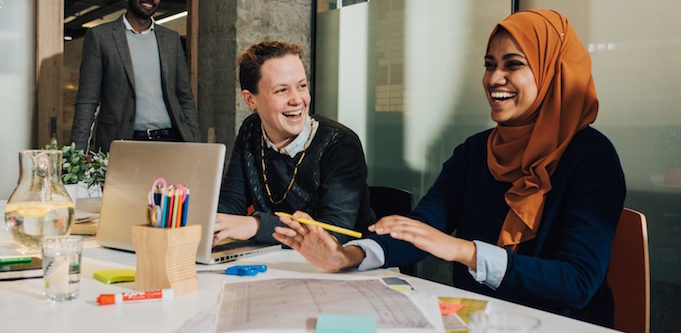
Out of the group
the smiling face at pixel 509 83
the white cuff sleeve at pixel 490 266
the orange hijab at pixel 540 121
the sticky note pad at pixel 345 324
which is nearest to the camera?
the sticky note pad at pixel 345 324

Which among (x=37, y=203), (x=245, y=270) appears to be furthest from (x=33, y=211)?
(x=245, y=270)

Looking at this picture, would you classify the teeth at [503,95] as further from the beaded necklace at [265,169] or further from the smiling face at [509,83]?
the beaded necklace at [265,169]

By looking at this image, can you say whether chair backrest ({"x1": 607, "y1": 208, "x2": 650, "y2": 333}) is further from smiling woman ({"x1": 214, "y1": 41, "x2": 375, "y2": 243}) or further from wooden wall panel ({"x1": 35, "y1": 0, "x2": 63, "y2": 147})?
wooden wall panel ({"x1": 35, "y1": 0, "x2": 63, "y2": 147})

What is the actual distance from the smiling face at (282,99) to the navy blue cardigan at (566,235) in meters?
0.56

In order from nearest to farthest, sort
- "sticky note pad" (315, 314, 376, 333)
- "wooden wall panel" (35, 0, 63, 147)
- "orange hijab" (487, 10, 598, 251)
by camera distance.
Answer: "sticky note pad" (315, 314, 376, 333) < "orange hijab" (487, 10, 598, 251) < "wooden wall panel" (35, 0, 63, 147)

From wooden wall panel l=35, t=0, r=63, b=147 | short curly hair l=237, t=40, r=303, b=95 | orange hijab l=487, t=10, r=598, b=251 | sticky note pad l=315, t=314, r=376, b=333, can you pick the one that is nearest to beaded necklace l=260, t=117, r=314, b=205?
short curly hair l=237, t=40, r=303, b=95

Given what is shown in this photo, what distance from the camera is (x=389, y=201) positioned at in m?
2.34

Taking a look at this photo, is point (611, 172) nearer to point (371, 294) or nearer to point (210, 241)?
point (371, 294)

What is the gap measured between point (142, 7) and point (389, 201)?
2.27m

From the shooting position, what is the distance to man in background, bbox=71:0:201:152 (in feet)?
12.7

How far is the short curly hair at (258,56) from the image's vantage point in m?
2.25

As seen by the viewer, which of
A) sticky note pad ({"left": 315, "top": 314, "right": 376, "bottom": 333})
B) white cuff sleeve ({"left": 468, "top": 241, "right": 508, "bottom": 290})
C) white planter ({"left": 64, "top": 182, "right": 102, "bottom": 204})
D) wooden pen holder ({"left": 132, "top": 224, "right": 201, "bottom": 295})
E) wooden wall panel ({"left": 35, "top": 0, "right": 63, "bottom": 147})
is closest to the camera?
sticky note pad ({"left": 315, "top": 314, "right": 376, "bottom": 333})

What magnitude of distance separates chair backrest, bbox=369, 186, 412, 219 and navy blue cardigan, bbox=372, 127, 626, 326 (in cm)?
44

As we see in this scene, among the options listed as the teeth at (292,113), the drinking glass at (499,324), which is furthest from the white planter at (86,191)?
the drinking glass at (499,324)
